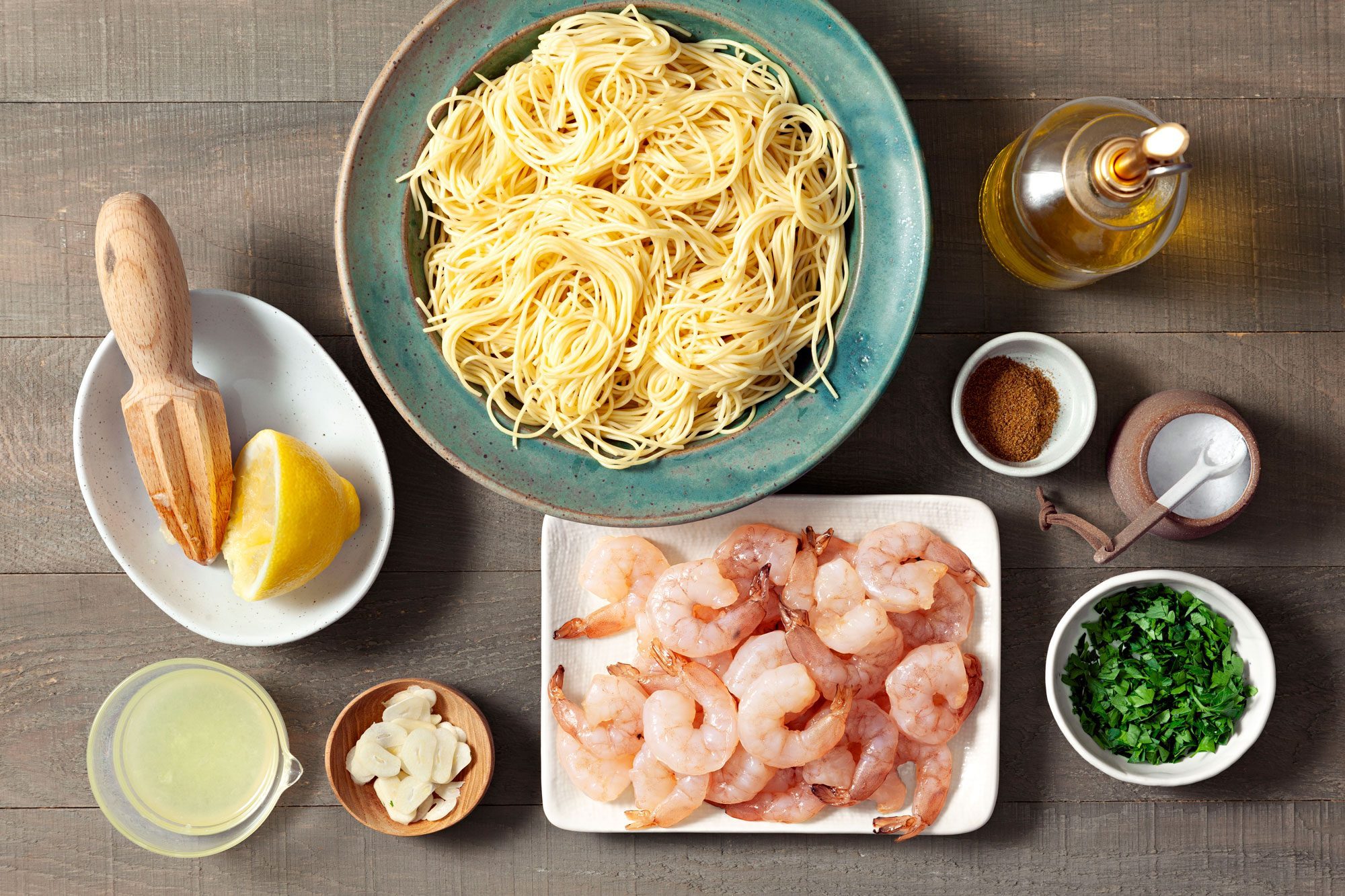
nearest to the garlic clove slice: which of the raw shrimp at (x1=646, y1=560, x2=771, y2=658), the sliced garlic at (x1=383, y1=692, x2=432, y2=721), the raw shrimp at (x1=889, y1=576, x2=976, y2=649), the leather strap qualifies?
the sliced garlic at (x1=383, y1=692, x2=432, y2=721)

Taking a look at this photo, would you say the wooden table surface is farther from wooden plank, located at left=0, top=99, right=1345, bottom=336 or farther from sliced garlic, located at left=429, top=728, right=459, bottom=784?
sliced garlic, located at left=429, top=728, right=459, bottom=784

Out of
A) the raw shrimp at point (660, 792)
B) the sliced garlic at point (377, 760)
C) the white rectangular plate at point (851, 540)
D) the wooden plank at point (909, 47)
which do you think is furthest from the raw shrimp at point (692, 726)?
the wooden plank at point (909, 47)

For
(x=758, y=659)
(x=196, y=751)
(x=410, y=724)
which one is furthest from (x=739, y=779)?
(x=196, y=751)

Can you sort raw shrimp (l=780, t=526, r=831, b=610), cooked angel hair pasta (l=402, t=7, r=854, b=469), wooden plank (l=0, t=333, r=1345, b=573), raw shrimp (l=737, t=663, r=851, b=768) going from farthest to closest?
wooden plank (l=0, t=333, r=1345, b=573), raw shrimp (l=780, t=526, r=831, b=610), raw shrimp (l=737, t=663, r=851, b=768), cooked angel hair pasta (l=402, t=7, r=854, b=469)

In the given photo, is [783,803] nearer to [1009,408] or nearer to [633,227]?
[1009,408]

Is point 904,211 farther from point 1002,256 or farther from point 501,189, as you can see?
point 501,189

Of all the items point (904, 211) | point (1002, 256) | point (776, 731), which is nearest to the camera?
point (904, 211)

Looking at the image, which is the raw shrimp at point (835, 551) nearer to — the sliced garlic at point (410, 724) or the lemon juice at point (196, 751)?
the sliced garlic at point (410, 724)

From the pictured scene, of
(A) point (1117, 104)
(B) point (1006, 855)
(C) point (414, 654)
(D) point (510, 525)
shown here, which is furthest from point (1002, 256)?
(C) point (414, 654)
